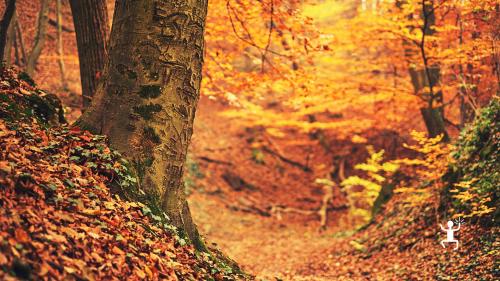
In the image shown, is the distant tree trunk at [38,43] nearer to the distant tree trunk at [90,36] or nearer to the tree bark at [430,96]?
the distant tree trunk at [90,36]

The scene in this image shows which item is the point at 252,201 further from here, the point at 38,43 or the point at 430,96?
the point at 38,43

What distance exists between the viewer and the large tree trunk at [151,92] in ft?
14.9

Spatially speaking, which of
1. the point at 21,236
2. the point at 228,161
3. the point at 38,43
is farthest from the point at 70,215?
the point at 228,161

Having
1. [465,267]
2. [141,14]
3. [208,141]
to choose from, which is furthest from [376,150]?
[141,14]

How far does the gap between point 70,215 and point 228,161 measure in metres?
15.7

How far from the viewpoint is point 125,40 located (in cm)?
466

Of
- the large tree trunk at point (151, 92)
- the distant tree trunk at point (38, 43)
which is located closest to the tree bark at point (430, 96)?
the large tree trunk at point (151, 92)

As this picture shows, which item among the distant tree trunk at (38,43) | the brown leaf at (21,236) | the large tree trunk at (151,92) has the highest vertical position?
the distant tree trunk at (38,43)

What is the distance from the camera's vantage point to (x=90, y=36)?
21.6ft

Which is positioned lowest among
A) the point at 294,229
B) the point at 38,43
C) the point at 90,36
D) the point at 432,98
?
the point at 294,229

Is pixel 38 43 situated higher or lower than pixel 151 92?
higher

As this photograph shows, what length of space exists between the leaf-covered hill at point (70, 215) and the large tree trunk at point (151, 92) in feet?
0.69

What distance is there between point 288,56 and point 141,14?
431cm

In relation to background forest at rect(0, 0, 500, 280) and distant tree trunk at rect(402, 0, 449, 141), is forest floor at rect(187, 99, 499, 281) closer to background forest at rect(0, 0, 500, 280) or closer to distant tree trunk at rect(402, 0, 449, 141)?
background forest at rect(0, 0, 500, 280)
